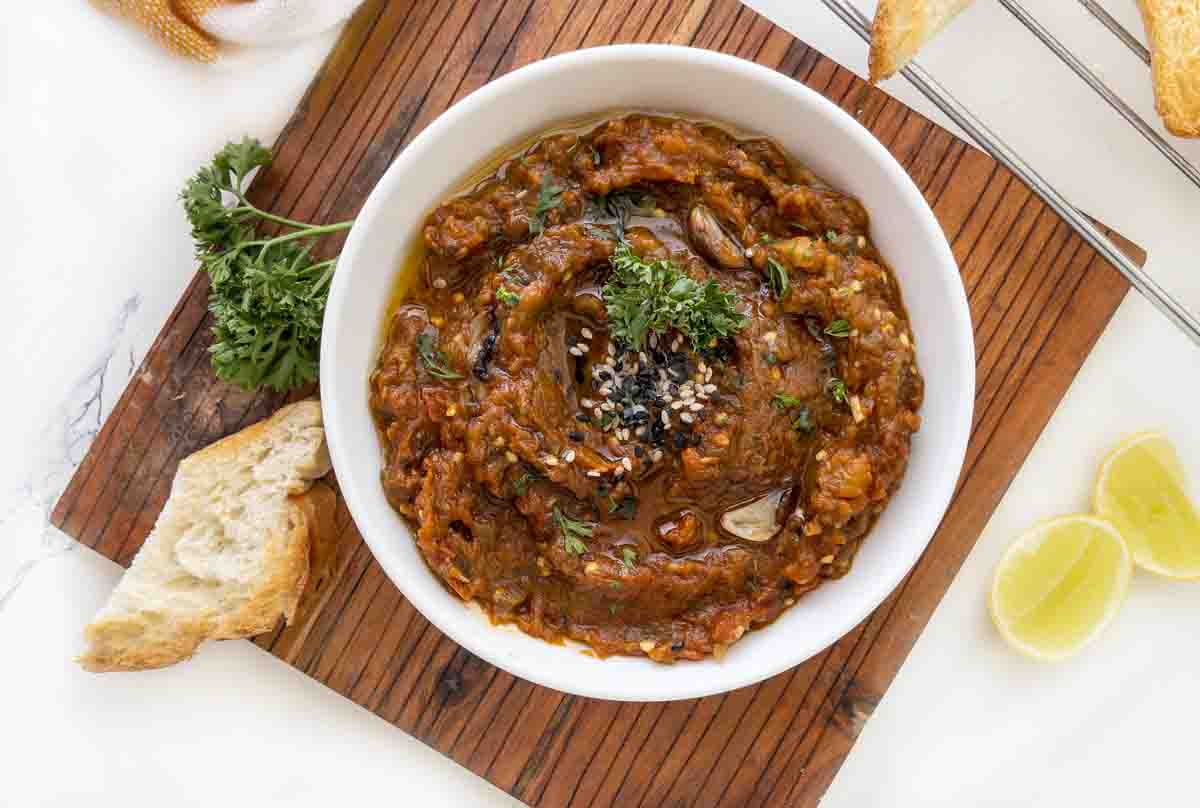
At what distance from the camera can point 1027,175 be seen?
3729 millimetres

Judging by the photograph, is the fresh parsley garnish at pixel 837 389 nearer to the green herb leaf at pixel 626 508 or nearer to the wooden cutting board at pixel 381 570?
the green herb leaf at pixel 626 508

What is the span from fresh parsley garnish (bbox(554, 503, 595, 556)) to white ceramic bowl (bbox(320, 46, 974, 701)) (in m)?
0.36

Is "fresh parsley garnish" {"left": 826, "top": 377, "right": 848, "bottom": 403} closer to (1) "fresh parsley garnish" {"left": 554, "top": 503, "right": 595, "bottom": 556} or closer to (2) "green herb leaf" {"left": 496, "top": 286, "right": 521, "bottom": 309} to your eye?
(1) "fresh parsley garnish" {"left": 554, "top": 503, "right": 595, "bottom": 556}

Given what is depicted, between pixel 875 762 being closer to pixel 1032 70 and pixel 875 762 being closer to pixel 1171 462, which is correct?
pixel 1171 462

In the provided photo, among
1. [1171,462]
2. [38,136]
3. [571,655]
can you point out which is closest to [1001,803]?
[1171,462]

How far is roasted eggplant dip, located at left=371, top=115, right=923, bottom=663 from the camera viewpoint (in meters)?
3.32

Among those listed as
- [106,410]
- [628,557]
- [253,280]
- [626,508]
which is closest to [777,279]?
[626,508]

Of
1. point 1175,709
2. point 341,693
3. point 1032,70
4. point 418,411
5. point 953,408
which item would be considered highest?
point 1032,70

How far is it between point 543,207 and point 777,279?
73cm

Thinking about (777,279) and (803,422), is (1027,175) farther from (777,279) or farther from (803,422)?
(803,422)

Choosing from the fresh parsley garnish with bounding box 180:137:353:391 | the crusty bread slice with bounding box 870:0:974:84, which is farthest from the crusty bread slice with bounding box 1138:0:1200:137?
the fresh parsley garnish with bounding box 180:137:353:391

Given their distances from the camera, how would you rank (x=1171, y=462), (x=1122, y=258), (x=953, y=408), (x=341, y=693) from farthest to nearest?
(x=1171, y=462) < (x=341, y=693) < (x=1122, y=258) < (x=953, y=408)

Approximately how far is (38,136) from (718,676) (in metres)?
3.23

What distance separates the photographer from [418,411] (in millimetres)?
3445
